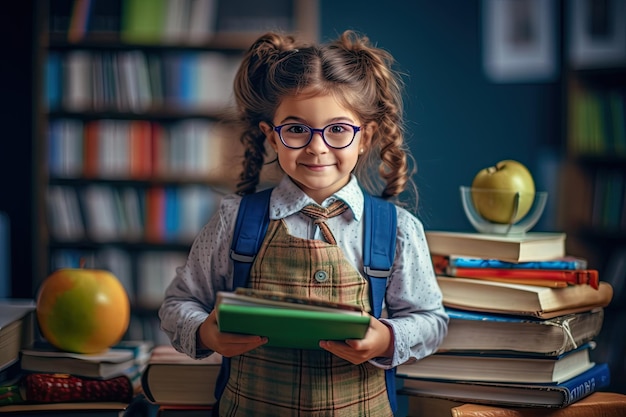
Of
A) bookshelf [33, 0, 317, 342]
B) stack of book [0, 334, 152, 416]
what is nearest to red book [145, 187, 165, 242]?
bookshelf [33, 0, 317, 342]

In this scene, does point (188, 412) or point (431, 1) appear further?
point (431, 1)

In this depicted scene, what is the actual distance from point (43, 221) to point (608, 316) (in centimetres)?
285

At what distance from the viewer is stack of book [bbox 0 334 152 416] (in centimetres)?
112

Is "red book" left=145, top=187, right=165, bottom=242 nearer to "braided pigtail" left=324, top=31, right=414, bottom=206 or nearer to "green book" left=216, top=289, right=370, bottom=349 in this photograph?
"braided pigtail" left=324, top=31, right=414, bottom=206

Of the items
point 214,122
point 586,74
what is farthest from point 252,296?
point 586,74

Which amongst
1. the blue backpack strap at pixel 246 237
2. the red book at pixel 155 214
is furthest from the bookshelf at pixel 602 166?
the blue backpack strap at pixel 246 237

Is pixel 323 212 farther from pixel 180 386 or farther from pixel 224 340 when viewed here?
pixel 180 386

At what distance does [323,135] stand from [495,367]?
0.47 meters

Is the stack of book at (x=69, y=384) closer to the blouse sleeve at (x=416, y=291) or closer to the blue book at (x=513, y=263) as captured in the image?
the blouse sleeve at (x=416, y=291)

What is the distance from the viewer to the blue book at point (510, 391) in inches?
43.6

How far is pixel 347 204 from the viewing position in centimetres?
113

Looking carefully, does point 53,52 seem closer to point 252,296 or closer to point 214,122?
point 214,122

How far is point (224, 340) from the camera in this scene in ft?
3.27

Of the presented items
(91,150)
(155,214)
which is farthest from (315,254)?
(91,150)
